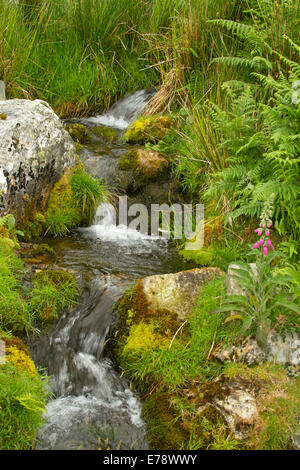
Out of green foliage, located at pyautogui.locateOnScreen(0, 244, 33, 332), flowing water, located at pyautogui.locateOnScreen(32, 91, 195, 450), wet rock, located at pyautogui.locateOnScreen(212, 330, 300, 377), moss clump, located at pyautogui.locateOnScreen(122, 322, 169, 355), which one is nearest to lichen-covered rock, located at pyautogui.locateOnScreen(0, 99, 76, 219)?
flowing water, located at pyautogui.locateOnScreen(32, 91, 195, 450)

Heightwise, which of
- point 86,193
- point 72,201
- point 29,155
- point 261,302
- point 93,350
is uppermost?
point 29,155

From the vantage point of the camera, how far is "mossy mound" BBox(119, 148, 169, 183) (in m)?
6.10

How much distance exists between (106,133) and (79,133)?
19.5 inches

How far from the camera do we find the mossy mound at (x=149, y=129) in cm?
664

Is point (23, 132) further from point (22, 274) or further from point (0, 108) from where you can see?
point (22, 274)

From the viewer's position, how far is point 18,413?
8.66 ft

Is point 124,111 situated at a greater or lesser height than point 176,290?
greater

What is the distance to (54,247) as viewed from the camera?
15.7ft

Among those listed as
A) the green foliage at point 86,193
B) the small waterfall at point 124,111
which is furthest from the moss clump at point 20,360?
the small waterfall at point 124,111

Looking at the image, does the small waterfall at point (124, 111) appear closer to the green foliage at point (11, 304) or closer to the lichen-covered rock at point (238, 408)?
the green foliage at point (11, 304)

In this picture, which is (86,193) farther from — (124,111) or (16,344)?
(124,111)

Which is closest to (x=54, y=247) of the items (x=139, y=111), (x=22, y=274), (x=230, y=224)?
(x=22, y=274)

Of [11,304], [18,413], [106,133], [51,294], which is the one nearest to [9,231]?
[51,294]

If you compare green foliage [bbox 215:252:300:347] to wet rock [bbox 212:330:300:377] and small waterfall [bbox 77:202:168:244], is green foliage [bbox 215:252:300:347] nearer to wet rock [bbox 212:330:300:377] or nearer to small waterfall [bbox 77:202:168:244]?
wet rock [bbox 212:330:300:377]
